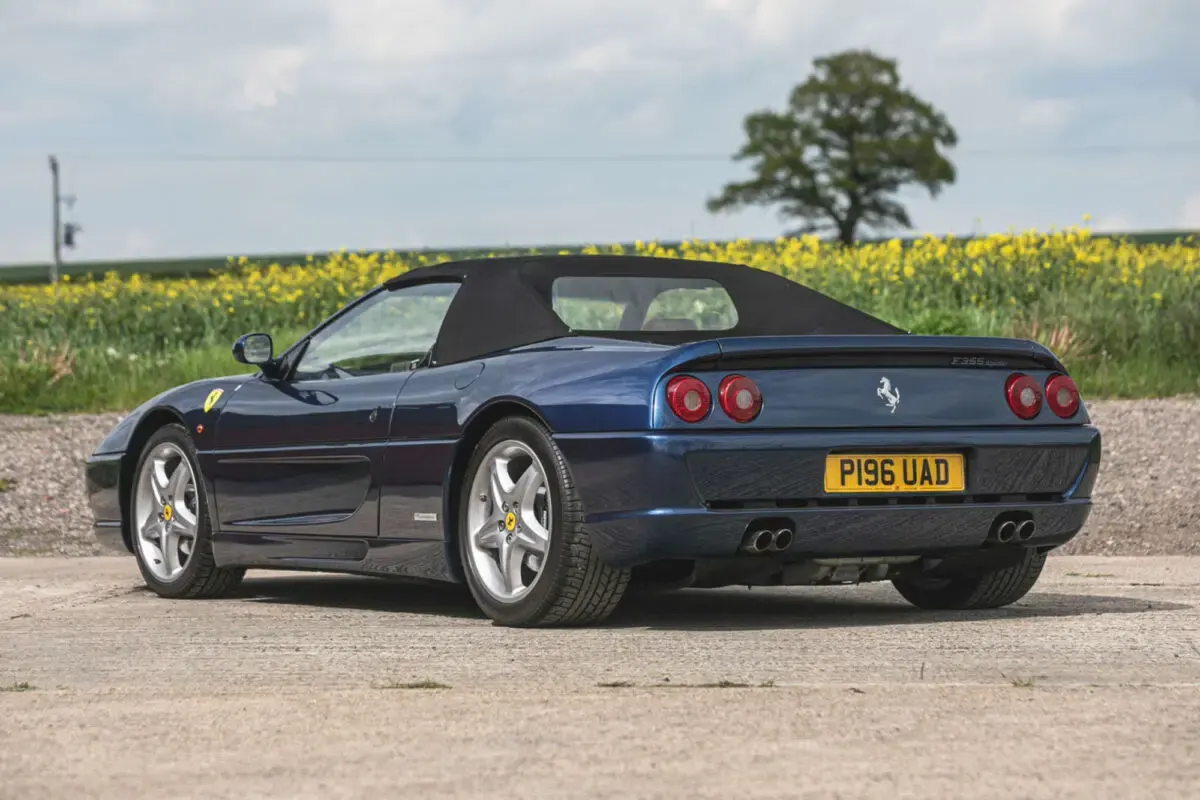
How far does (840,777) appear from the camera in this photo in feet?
13.4

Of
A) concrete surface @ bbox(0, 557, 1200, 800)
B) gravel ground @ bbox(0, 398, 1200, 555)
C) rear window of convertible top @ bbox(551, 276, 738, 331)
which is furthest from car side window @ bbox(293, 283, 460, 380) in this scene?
gravel ground @ bbox(0, 398, 1200, 555)

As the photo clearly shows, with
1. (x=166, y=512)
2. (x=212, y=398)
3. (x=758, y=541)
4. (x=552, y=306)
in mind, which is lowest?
(x=166, y=512)

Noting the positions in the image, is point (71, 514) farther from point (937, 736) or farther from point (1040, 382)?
point (937, 736)

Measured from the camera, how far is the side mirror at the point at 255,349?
8141mm

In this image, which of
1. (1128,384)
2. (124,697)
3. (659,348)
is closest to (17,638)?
(124,697)

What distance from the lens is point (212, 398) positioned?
328 inches

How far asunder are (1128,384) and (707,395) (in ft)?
37.2

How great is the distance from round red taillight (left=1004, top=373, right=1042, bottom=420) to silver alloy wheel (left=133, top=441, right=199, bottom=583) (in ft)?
11.0

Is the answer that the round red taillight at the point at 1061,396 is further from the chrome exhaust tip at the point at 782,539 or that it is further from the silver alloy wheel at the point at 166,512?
the silver alloy wheel at the point at 166,512

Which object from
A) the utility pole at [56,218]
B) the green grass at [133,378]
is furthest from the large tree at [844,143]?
the green grass at [133,378]

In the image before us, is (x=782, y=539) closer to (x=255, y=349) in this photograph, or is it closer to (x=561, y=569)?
(x=561, y=569)

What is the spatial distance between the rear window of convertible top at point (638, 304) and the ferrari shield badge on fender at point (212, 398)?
5.57ft

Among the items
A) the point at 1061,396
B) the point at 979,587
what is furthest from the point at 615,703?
the point at 979,587

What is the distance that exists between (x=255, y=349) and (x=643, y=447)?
2427 millimetres
